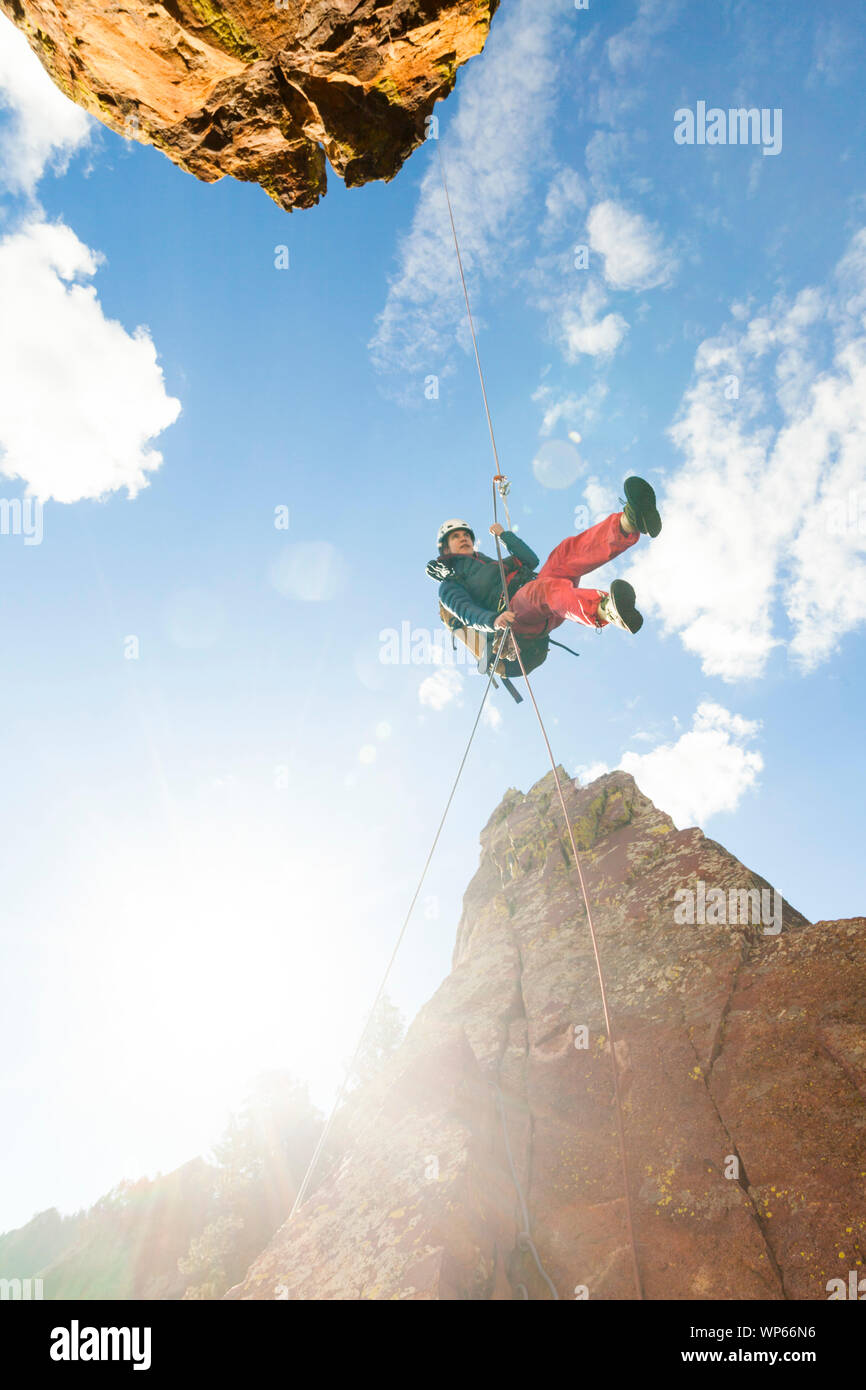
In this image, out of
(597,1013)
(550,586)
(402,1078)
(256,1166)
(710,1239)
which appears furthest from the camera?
(256,1166)

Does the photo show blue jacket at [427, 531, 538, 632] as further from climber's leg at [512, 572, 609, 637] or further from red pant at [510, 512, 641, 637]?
red pant at [510, 512, 641, 637]

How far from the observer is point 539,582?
6.39 meters

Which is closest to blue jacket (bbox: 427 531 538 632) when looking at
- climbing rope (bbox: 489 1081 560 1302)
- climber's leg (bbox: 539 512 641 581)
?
climber's leg (bbox: 539 512 641 581)

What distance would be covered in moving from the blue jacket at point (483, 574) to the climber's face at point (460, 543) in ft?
0.42

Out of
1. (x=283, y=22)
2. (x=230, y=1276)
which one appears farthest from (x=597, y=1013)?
(x=283, y=22)

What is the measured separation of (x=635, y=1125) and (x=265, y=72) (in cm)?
1005

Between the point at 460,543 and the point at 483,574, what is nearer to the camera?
the point at 483,574

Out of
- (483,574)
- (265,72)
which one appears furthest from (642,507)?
(265,72)

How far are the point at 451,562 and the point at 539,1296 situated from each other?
8408 millimetres

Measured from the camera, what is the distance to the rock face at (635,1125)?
207 inches

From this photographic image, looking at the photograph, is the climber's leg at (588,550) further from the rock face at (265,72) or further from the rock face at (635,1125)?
the rock face at (635,1125)

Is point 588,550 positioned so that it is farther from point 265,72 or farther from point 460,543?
point 265,72

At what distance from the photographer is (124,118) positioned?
153 inches
